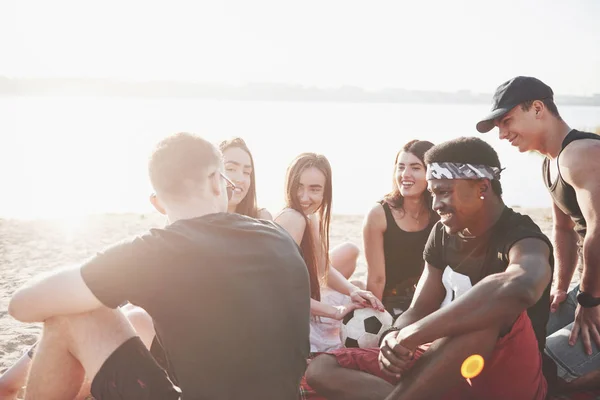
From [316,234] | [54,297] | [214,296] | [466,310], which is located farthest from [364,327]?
[54,297]

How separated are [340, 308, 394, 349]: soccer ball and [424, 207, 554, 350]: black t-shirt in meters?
0.65

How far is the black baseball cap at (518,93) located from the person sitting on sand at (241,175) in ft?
6.70

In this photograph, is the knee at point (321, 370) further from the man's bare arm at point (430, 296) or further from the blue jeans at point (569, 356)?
the blue jeans at point (569, 356)

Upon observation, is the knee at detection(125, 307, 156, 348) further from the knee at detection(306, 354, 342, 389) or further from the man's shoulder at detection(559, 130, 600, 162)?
the man's shoulder at detection(559, 130, 600, 162)

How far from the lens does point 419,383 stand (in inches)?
132

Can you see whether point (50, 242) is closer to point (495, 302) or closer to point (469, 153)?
point (469, 153)

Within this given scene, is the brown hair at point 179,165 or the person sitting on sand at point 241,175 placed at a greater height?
the brown hair at point 179,165

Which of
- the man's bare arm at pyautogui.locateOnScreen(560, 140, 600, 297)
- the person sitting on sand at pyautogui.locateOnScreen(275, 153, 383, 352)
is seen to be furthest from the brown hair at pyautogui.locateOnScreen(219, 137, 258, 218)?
the man's bare arm at pyautogui.locateOnScreen(560, 140, 600, 297)

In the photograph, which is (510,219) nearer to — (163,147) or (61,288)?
(163,147)

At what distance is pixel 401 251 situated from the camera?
5449mm

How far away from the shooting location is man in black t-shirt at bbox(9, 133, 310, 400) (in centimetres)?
→ 267

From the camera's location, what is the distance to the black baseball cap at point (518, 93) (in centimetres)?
454

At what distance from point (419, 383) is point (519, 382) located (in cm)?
62

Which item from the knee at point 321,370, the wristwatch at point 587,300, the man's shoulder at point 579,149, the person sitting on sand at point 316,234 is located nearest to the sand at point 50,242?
the person sitting on sand at point 316,234
